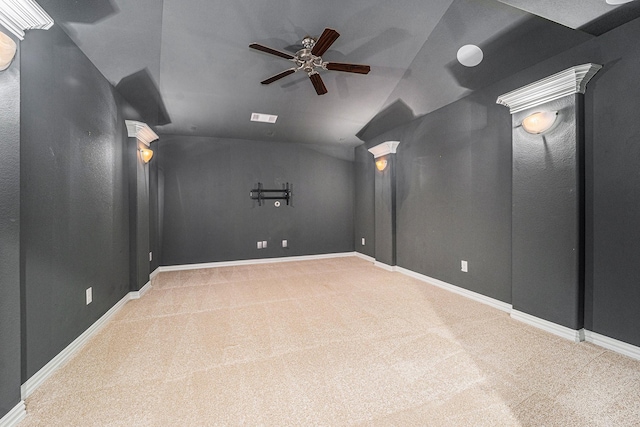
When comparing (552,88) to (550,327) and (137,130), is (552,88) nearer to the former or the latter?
(550,327)

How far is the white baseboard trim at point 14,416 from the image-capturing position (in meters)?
1.32

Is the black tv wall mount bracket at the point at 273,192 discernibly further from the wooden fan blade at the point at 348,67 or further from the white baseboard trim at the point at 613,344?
the white baseboard trim at the point at 613,344

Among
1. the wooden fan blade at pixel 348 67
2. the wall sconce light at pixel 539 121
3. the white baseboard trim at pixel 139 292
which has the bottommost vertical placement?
the white baseboard trim at pixel 139 292

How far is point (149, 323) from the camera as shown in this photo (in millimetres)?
2566

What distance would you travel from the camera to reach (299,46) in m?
2.74

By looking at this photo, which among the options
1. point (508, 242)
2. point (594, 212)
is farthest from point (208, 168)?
point (594, 212)

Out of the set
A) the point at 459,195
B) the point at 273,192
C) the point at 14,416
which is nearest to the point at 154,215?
the point at 273,192

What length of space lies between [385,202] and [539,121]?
2533mm

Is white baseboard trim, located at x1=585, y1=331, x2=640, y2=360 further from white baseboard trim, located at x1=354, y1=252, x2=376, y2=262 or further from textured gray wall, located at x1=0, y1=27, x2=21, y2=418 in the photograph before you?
textured gray wall, located at x1=0, y1=27, x2=21, y2=418

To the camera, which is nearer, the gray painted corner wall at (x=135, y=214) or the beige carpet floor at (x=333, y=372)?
the beige carpet floor at (x=333, y=372)

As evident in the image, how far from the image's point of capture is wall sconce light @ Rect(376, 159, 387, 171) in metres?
4.61

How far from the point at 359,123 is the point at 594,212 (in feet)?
10.9

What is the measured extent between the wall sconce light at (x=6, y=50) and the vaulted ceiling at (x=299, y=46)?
83cm

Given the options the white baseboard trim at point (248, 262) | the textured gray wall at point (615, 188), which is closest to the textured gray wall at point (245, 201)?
the white baseboard trim at point (248, 262)
